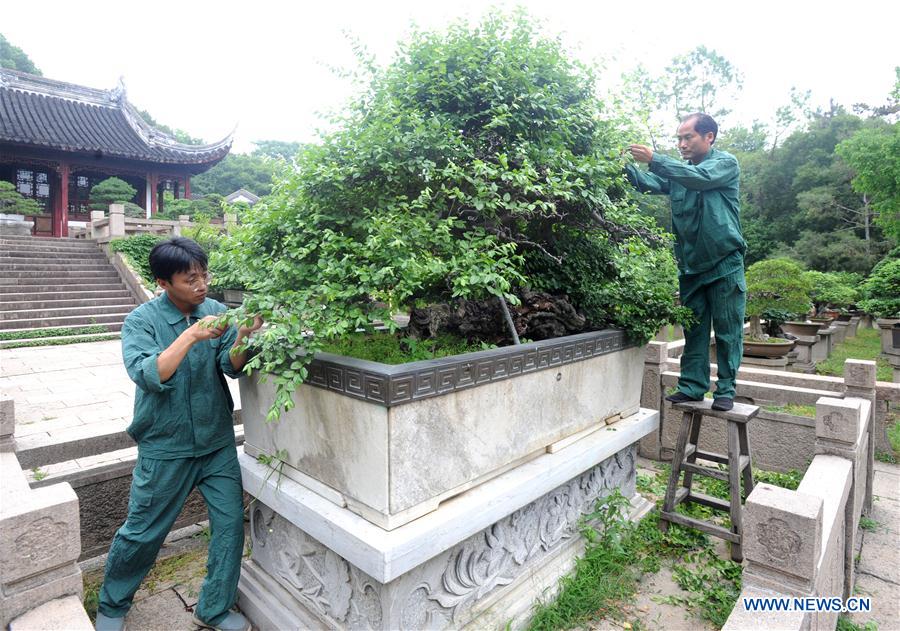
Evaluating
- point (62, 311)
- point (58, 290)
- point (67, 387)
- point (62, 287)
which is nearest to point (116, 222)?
point (62, 287)

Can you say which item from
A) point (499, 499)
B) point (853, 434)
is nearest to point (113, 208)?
point (499, 499)

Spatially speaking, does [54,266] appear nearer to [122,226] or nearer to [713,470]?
[122,226]

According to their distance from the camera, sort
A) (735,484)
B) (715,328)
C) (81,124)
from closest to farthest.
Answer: (735,484)
(715,328)
(81,124)

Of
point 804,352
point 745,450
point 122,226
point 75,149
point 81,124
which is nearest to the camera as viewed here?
point 745,450

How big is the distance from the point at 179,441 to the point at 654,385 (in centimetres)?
429

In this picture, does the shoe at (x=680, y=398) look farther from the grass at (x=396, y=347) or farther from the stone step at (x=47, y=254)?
the stone step at (x=47, y=254)

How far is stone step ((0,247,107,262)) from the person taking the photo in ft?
47.0

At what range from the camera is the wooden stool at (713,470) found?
335 cm

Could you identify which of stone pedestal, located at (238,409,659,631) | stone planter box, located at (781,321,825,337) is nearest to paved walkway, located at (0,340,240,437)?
stone pedestal, located at (238,409,659,631)

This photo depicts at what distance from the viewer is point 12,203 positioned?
1780cm

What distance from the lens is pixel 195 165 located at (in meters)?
Answer: 23.8

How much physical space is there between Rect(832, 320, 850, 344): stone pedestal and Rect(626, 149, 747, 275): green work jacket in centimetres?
1530

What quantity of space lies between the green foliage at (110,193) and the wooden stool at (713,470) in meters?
23.4

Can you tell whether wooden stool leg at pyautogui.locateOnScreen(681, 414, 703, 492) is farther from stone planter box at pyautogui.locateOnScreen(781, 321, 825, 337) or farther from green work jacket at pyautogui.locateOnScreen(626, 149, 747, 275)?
stone planter box at pyautogui.locateOnScreen(781, 321, 825, 337)
